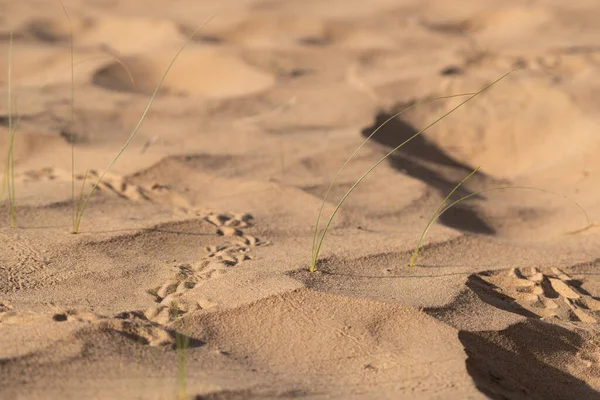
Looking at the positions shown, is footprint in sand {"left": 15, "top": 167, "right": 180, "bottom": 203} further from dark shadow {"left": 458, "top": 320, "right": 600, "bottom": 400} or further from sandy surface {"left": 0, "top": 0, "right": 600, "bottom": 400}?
dark shadow {"left": 458, "top": 320, "right": 600, "bottom": 400}

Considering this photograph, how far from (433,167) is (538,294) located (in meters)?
0.99

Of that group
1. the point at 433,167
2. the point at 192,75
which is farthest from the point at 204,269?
the point at 192,75

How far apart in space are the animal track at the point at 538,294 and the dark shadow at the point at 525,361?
96mm

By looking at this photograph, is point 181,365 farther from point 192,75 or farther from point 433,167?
point 192,75

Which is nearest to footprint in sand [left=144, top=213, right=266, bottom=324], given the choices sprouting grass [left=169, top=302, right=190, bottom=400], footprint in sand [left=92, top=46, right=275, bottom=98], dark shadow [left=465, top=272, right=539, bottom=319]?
sprouting grass [left=169, top=302, right=190, bottom=400]

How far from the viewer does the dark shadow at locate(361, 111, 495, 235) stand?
7.84 ft

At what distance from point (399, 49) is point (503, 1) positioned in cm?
103

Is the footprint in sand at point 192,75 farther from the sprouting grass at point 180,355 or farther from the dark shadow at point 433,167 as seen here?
the sprouting grass at point 180,355

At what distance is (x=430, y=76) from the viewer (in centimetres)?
347

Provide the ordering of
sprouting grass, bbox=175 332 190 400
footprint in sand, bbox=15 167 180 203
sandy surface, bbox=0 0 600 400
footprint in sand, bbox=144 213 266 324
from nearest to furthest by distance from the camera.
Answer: sprouting grass, bbox=175 332 190 400, sandy surface, bbox=0 0 600 400, footprint in sand, bbox=144 213 266 324, footprint in sand, bbox=15 167 180 203

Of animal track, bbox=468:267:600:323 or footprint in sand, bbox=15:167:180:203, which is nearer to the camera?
animal track, bbox=468:267:600:323

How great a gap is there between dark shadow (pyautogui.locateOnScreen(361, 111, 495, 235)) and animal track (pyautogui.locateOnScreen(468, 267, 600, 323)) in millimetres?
372

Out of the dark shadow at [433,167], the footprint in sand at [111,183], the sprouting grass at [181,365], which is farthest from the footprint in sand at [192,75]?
the sprouting grass at [181,365]

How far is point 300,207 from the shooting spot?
233 centimetres
